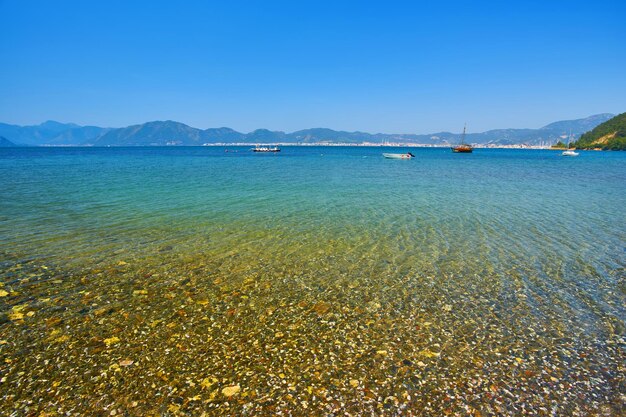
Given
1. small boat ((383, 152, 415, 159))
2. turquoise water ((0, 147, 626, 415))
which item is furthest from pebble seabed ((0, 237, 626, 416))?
small boat ((383, 152, 415, 159))

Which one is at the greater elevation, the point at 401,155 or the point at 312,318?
the point at 401,155

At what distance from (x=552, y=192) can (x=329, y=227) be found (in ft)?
98.0

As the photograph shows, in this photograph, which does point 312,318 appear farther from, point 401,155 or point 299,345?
point 401,155

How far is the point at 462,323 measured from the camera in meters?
9.05

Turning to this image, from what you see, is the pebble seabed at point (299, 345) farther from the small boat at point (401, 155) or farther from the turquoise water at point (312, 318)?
the small boat at point (401, 155)

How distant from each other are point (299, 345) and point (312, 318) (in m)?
1.34

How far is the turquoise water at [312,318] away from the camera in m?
6.35

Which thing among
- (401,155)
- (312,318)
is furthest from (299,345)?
(401,155)

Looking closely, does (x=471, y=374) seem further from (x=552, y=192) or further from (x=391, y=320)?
(x=552, y=192)

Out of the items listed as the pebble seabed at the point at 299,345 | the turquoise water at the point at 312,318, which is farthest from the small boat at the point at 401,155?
the pebble seabed at the point at 299,345

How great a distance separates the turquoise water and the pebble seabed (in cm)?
4

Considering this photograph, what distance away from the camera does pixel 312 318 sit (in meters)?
9.22

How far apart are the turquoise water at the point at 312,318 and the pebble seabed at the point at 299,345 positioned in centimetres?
4

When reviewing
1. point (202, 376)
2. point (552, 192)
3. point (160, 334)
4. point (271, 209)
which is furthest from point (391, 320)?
point (552, 192)
